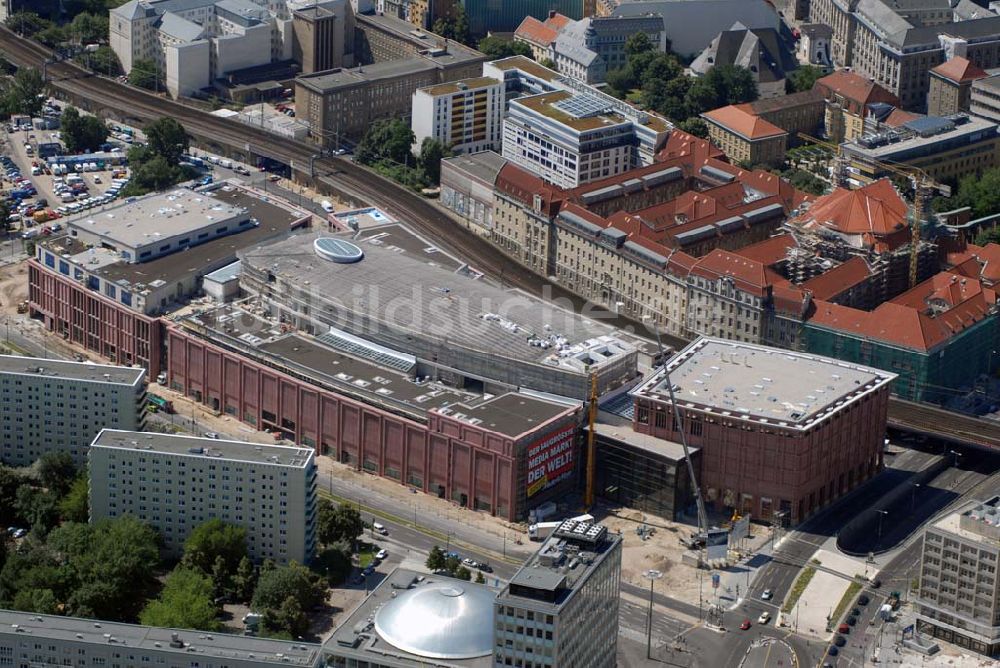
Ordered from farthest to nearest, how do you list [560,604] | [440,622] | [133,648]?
[133,648] → [440,622] → [560,604]

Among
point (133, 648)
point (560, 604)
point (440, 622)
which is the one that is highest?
point (560, 604)

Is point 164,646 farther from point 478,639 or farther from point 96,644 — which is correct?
point 478,639

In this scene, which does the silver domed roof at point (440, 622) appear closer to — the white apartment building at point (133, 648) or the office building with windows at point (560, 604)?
the office building with windows at point (560, 604)

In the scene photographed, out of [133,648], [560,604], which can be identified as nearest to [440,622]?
[560,604]

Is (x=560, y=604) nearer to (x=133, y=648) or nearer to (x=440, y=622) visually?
(x=440, y=622)

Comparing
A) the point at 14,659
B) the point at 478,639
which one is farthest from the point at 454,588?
the point at 14,659

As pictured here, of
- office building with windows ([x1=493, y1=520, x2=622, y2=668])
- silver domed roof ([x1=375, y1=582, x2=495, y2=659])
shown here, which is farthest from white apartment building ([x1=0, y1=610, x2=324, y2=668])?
office building with windows ([x1=493, y1=520, x2=622, y2=668])

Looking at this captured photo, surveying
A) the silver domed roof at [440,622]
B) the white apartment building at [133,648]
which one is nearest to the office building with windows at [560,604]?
the silver domed roof at [440,622]

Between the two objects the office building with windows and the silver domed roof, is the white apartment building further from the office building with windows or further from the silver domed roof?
the office building with windows
